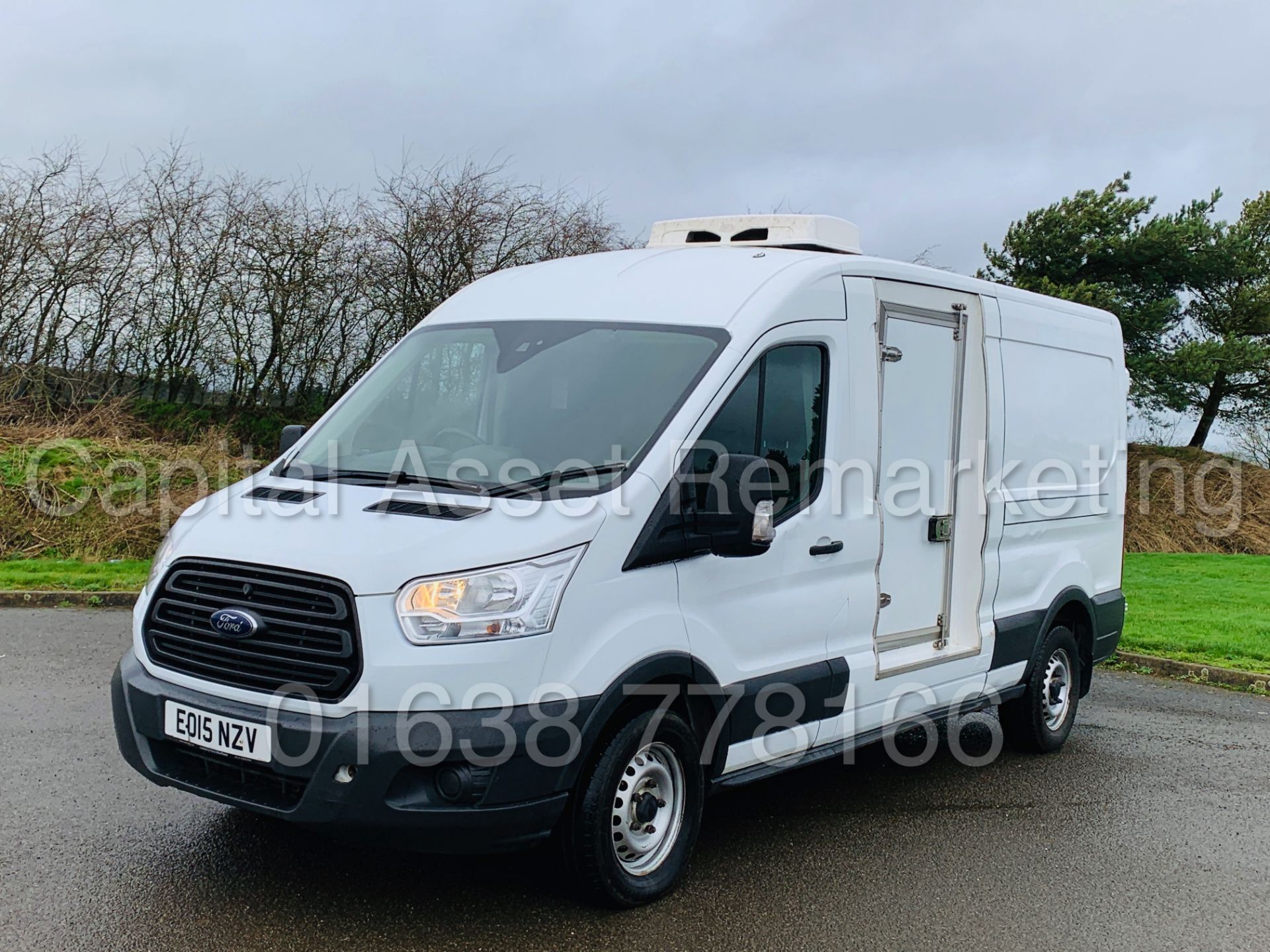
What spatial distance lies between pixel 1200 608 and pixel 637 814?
40.5 feet

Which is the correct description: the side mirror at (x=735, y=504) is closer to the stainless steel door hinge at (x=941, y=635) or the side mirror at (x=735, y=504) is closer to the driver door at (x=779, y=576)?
the driver door at (x=779, y=576)

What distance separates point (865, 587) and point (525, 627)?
209 cm

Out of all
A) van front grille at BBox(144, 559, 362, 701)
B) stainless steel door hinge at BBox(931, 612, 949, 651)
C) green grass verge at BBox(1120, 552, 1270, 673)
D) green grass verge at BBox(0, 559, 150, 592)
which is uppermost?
van front grille at BBox(144, 559, 362, 701)

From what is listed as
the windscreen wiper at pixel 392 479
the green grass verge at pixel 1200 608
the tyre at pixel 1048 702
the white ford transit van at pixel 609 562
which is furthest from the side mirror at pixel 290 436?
the green grass verge at pixel 1200 608

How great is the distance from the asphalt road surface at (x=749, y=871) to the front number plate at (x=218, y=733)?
66 centimetres

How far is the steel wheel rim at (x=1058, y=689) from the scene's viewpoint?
7.73 m

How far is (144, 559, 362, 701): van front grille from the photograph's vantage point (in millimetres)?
4301

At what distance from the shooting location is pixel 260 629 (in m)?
4.42

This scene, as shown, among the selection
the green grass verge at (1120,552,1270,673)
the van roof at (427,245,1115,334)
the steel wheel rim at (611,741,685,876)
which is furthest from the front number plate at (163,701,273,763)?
the green grass verge at (1120,552,1270,673)

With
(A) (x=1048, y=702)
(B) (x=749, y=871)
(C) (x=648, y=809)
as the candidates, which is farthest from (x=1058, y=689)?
(C) (x=648, y=809)

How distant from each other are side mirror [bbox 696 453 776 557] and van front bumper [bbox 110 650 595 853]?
0.81m

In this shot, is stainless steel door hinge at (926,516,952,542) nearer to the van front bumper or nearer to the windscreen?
the windscreen

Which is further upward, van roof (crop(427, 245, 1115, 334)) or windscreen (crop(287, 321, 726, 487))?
van roof (crop(427, 245, 1115, 334))

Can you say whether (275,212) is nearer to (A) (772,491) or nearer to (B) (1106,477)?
(B) (1106,477)
